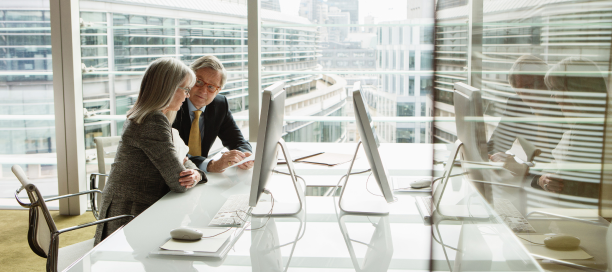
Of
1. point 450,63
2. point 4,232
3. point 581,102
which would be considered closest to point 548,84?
point 581,102

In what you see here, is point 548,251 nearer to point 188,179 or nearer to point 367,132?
point 367,132

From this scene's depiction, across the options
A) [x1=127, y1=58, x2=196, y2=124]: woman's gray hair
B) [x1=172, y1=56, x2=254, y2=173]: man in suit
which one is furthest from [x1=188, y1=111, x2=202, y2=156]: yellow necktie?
[x1=127, y1=58, x2=196, y2=124]: woman's gray hair

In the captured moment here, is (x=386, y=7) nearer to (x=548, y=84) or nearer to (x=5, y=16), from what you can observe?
(x=5, y=16)

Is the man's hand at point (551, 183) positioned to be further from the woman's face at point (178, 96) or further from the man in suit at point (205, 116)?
the man in suit at point (205, 116)

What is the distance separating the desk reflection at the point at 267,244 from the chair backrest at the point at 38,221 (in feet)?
1.89

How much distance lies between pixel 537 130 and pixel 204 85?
6.86ft

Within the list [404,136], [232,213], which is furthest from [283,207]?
[404,136]

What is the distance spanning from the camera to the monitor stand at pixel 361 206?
51.8 inches

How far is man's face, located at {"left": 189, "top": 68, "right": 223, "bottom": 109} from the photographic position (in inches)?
84.8

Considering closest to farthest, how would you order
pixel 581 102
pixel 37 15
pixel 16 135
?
pixel 581 102 → pixel 37 15 → pixel 16 135

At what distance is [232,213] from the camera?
4.23 ft

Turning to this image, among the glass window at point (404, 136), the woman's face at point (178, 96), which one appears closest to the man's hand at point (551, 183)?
the woman's face at point (178, 96)

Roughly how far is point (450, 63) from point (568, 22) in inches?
5.8

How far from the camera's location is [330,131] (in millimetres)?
3002
